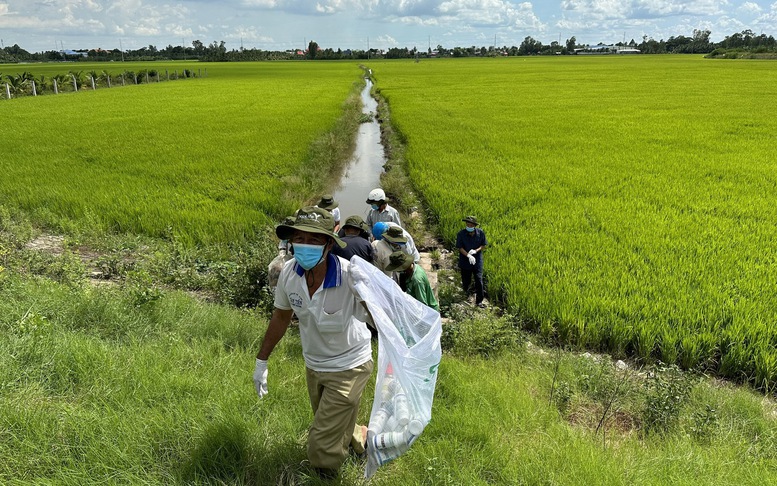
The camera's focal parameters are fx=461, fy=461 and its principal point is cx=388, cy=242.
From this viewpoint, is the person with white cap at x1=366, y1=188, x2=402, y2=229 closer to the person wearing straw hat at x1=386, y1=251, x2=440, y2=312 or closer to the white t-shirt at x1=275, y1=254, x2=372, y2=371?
the person wearing straw hat at x1=386, y1=251, x2=440, y2=312

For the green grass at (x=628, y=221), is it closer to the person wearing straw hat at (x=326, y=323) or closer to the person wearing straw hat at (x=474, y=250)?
the person wearing straw hat at (x=474, y=250)

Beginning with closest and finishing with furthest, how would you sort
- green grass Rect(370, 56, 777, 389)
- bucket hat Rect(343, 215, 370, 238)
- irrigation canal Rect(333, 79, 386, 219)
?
bucket hat Rect(343, 215, 370, 238), green grass Rect(370, 56, 777, 389), irrigation canal Rect(333, 79, 386, 219)

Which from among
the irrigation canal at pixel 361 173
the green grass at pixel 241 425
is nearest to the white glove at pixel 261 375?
the green grass at pixel 241 425

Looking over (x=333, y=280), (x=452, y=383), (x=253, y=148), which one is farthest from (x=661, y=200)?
(x=253, y=148)

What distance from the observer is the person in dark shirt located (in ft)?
11.6

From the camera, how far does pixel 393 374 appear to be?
2162mm

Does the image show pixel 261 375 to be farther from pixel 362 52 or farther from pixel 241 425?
pixel 362 52

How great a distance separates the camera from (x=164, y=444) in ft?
7.50

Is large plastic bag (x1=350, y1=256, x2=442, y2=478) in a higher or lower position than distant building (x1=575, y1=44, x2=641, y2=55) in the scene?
lower

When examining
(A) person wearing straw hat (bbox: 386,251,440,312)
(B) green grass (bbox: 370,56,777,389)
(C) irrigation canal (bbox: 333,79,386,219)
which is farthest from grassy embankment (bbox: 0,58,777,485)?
(C) irrigation canal (bbox: 333,79,386,219)

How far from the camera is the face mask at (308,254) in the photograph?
6.88ft

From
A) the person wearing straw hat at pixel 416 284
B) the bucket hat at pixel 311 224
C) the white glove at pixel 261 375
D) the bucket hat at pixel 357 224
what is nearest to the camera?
the bucket hat at pixel 311 224

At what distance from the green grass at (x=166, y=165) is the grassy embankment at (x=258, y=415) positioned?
12.9 feet

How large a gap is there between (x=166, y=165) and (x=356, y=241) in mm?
9038
